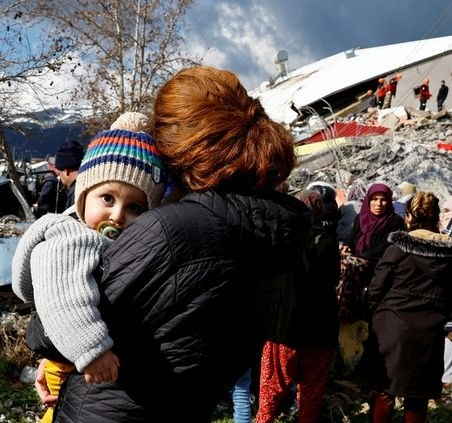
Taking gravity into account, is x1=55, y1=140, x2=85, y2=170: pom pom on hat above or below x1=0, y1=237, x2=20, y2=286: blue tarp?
above

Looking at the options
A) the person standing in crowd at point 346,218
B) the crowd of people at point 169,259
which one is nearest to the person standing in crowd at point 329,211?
the person standing in crowd at point 346,218

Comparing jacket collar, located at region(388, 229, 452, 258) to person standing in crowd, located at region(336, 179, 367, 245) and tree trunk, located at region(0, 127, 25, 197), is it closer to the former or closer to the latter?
person standing in crowd, located at region(336, 179, 367, 245)

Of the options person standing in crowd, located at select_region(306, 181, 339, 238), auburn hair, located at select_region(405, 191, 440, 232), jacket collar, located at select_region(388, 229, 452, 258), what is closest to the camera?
jacket collar, located at select_region(388, 229, 452, 258)

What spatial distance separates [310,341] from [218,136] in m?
2.57

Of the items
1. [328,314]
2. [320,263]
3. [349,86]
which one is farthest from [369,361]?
[349,86]

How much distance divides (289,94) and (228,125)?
102ft

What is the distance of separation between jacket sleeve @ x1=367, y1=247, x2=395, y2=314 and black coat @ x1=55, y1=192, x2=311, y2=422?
88.6 inches

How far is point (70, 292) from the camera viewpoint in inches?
46.7

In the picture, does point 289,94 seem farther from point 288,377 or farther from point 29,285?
point 29,285

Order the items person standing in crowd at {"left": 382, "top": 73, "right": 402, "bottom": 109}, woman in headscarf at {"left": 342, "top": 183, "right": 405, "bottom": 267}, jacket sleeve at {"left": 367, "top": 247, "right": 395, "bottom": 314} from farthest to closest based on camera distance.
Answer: person standing in crowd at {"left": 382, "top": 73, "right": 402, "bottom": 109}, woman in headscarf at {"left": 342, "top": 183, "right": 405, "bottom": 267}, jacket sleeve at {"left": 367, "top": 247, "right": 395, "bottom": 314}

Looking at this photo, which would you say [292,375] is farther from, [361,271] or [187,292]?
[187,292]

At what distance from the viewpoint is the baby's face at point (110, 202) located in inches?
57.8


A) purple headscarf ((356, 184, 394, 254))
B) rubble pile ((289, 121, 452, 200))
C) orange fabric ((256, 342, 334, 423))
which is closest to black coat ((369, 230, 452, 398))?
orange fabric ((256, 342, 334, 423))

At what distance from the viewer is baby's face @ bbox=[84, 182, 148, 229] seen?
147 centimetres
